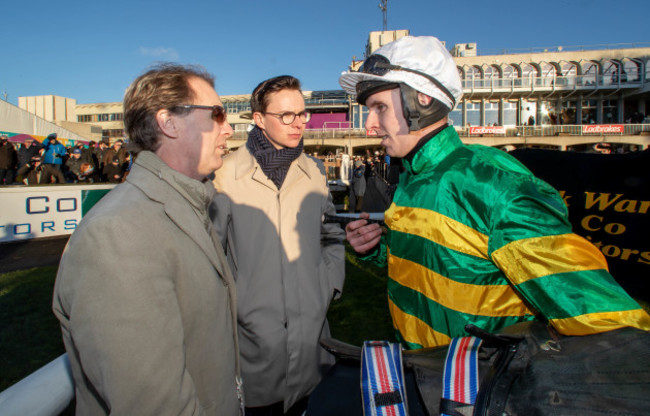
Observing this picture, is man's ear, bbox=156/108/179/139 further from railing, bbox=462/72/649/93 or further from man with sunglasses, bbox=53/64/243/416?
railing, bbox=462/72/649/93

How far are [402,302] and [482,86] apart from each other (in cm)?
4822

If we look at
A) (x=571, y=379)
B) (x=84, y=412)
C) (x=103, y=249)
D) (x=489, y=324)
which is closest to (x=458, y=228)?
(x=489, y=324)

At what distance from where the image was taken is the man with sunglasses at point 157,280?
1089 millimetres

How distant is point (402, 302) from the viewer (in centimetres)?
→ 164

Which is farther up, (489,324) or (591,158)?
(591,158)

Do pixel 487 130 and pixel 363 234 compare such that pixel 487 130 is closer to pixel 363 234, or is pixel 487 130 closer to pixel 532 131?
pixel 532 131

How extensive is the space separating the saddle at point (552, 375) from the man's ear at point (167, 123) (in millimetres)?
1270

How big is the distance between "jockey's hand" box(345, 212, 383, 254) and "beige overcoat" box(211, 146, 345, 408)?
413mm

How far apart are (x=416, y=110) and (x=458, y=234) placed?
23.1 inches

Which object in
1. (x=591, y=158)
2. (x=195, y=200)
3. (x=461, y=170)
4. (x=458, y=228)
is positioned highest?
(x=591, y=158)

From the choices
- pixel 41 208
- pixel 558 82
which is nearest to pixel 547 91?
pixel 558 82

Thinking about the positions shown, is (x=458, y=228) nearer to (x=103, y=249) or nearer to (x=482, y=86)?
(x=103, y=249)

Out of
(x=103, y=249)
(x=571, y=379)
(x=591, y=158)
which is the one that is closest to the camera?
(x=571, y=379)

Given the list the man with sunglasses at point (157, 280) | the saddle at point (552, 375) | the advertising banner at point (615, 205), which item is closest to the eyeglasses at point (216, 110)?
the man with sunglasses at point (157, 280)
